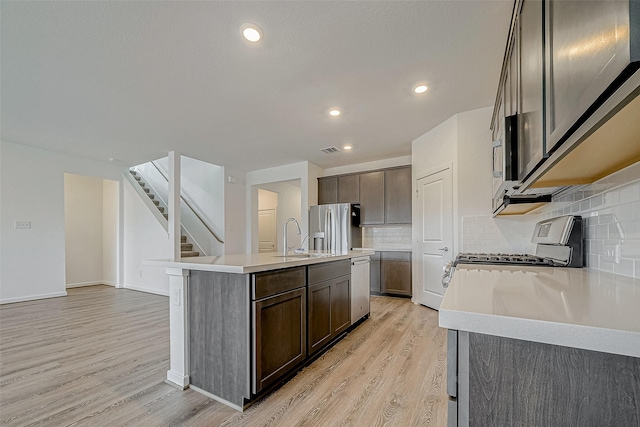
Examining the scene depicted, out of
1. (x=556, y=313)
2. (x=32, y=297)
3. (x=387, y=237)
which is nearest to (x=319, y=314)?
(x=556, y=313)

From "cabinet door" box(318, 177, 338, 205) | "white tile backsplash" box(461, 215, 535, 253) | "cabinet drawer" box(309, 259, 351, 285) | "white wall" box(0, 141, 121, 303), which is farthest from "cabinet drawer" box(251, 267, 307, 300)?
"white wall" box(0, 141, 121, 303)

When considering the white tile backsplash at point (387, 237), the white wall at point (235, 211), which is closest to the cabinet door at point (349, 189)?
the white tile backsplash at point (387, 237)

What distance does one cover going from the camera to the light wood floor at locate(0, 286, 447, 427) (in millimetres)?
1639

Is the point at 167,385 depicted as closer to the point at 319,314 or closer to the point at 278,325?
the point at 278,325

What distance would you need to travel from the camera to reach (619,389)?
537 mm

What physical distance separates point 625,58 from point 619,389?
0.60 metres

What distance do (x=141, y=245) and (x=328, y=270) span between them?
498 cm

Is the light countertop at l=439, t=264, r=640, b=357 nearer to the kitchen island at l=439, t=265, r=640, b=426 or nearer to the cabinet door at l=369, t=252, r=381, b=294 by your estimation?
the kitchen island at l=439, t=265, r=640, b=426

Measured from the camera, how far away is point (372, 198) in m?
5.21

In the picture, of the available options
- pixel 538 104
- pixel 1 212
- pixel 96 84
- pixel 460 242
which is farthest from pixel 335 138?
pixel 1 212

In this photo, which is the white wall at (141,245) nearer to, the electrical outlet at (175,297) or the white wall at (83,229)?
the white wall at (83,229)

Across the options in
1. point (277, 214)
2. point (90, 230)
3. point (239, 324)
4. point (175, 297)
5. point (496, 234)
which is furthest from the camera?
point (277, 214)

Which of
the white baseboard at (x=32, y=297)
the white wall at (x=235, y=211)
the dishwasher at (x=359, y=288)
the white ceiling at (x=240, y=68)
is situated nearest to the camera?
the white ceiling at (x=240, y=68)

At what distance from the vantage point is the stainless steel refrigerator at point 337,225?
16.7 ft
